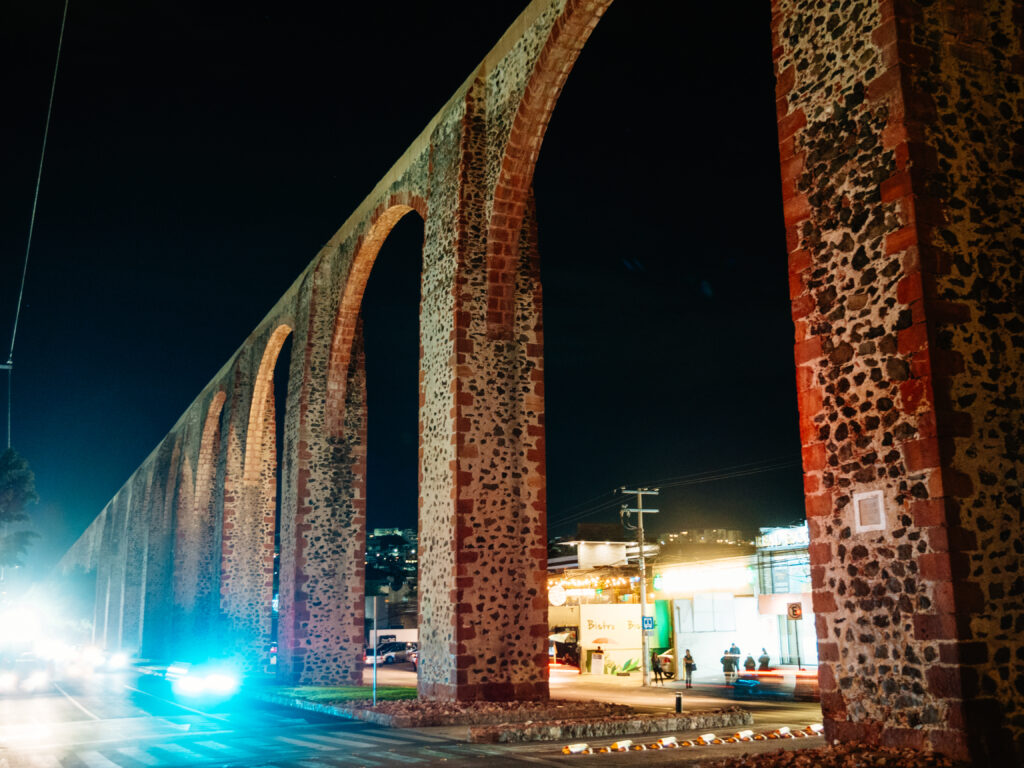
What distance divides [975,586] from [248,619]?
73.4 ft

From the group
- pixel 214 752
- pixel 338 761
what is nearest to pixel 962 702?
pixel 338 761

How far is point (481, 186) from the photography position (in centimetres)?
1411

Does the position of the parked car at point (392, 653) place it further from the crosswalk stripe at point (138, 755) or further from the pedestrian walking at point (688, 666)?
the crosswalk stripe at point (138, 755)

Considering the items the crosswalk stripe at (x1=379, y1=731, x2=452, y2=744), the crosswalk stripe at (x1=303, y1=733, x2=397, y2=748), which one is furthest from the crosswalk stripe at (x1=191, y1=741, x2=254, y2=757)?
the crosswalk stripe at (x1=379, y1=731, x2=452, y2=744)

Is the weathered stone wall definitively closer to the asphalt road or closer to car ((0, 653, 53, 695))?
the asphalt road

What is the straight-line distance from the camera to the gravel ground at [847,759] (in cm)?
579

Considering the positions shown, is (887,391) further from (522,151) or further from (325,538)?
(325,538)

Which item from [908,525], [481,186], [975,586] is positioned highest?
[481,186]

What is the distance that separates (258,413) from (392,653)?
59.2 feet

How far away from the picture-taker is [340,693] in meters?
17.3

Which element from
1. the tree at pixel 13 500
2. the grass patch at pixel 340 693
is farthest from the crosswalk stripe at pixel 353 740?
the tree at pixel 13 500

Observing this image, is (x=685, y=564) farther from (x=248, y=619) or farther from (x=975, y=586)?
(x=975, y=586)

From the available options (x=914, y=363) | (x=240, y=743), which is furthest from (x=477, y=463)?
(x=914, y=363)

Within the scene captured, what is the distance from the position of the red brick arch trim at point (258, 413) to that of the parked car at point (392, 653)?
628 inches
